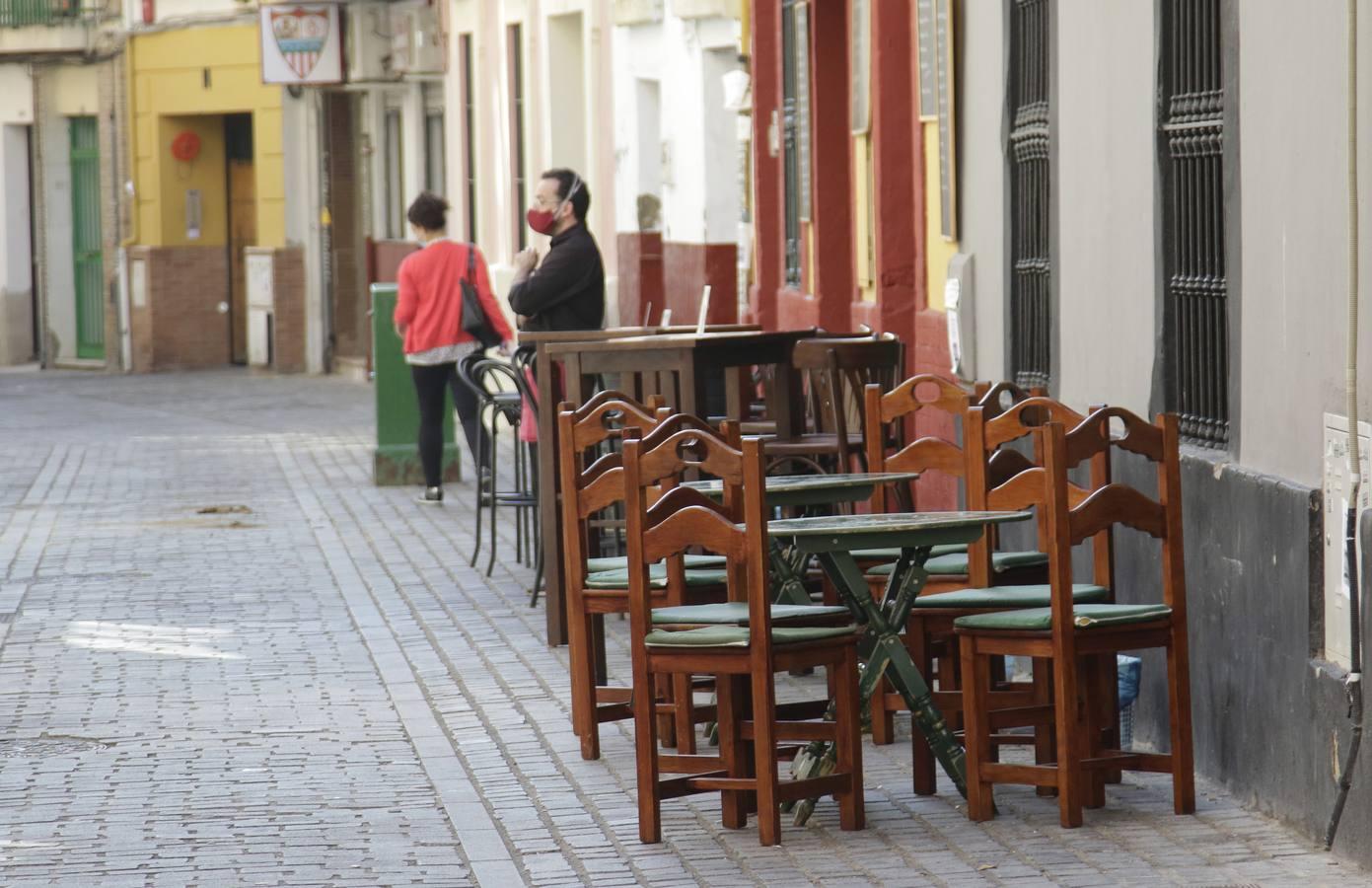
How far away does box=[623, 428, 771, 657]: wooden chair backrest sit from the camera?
21.3 feet

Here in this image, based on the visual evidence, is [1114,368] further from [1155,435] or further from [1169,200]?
[1155,435]

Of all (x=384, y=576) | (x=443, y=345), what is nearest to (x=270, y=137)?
(x=443, y=345)

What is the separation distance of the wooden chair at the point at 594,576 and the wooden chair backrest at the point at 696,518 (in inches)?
18.0

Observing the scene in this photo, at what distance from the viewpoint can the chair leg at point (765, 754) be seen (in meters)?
6.53

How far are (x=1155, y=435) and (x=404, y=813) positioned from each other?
7.69 feet

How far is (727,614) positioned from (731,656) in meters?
0.27

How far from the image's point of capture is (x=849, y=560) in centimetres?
683

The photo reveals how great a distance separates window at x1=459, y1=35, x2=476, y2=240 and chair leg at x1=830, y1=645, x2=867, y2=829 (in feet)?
67.9

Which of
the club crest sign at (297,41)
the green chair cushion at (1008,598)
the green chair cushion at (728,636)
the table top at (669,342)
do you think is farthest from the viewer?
the club crest sign at (297,41)

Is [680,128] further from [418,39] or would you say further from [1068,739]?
[1068,739]

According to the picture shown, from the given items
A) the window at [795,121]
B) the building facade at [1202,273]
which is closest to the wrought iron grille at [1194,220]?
the building facade at [1202,273]

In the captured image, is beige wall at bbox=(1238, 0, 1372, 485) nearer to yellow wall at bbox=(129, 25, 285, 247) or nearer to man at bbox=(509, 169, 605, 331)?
man at bbox=(509, 169, 605, 331)

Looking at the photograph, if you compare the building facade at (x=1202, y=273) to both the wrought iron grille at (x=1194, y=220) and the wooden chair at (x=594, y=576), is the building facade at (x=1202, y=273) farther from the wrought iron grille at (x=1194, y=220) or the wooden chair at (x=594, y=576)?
the wooden chair at (x=594, y=576)

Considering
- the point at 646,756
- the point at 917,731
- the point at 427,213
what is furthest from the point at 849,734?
the point at 427,213
